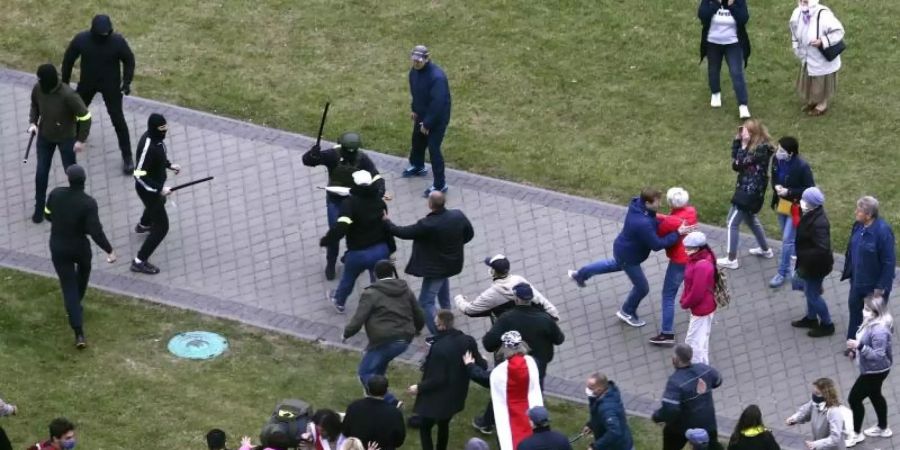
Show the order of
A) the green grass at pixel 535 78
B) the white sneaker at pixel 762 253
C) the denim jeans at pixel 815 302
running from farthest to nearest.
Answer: the green grass at pixel 535 78 < the white sneaker at pixel 762 253 < the denim jeans at pixel 815 302

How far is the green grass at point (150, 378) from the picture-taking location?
54.9 ft

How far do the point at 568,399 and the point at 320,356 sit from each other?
2363mm

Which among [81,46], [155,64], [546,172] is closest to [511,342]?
[546,172]

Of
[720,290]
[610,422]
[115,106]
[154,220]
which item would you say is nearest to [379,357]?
[610,422]

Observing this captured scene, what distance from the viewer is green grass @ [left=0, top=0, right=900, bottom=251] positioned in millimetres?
21125

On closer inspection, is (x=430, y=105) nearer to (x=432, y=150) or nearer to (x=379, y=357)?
(x=432, y=150)

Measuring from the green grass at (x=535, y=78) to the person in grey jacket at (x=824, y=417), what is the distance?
441 centimetres

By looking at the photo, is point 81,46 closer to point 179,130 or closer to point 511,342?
point 179,130

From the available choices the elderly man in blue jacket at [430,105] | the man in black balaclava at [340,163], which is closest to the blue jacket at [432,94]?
the elderly man in blue jacket at [430,105]

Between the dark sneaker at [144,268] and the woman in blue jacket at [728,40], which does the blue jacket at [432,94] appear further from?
the woman in blue jacket at [728,40]

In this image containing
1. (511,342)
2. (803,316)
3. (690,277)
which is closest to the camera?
(511,342)

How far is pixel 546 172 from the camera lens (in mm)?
20938

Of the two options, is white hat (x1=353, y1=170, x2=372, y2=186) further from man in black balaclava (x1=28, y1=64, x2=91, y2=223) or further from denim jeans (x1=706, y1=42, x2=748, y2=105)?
denim jeans (x1=706, y1=42, x2=748, y2=105)

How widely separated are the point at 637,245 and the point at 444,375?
301 centimetres
